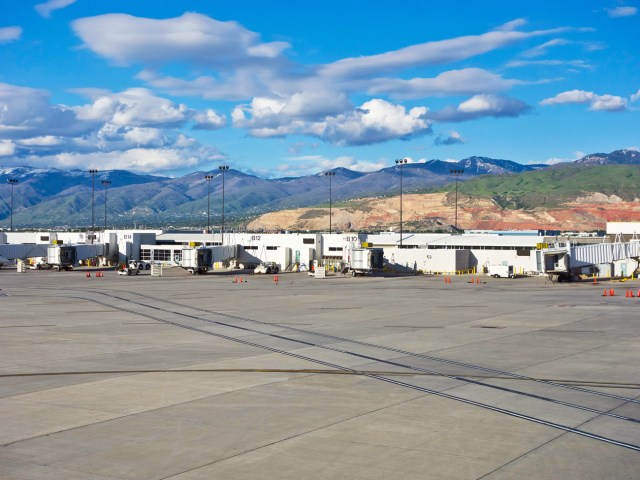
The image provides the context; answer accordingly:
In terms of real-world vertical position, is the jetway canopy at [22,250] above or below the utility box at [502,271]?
above

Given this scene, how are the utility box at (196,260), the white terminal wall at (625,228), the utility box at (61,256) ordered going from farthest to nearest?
the white terminal wall at (625,228)
the utility box at (61,256)
the utility box at (196,260)

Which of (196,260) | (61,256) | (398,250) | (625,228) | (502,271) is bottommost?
(502,271)

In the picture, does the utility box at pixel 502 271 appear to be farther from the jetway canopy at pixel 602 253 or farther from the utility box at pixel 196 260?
the utility box at pixel 196 260

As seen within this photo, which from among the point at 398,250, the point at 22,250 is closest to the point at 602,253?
the point at 398,250

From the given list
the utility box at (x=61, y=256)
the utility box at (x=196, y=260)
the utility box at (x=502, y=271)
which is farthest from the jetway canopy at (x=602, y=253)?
the utility box at (x=61, y=256)

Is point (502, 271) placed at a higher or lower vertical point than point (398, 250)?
lower

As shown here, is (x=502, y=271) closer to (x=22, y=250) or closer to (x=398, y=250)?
(x=398, y=250)

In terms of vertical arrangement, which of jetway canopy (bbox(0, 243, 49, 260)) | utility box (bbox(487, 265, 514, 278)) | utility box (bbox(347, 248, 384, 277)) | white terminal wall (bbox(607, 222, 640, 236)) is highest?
white terminal wall (bbox(607, 222, 640, 236))

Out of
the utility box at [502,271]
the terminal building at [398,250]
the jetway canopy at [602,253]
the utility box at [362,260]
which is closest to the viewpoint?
the jetway canopy at [602,253]

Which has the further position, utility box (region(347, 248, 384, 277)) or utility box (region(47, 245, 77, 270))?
utility box (region(47, 245, 77, 270))

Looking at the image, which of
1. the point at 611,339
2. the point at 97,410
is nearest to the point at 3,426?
the point at 97,410

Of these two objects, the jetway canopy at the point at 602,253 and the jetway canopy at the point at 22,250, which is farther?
the jetway canopy at the point at 22,250

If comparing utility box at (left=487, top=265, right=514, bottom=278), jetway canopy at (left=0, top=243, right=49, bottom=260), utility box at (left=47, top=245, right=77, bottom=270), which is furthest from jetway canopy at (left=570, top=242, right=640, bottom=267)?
jetway canopy at (left=0, top=243, right=49, bottom=260)

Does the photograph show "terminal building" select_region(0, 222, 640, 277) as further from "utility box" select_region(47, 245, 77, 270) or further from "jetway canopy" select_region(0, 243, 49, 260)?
"utility box" select_region(47, 245, 77, 270)
